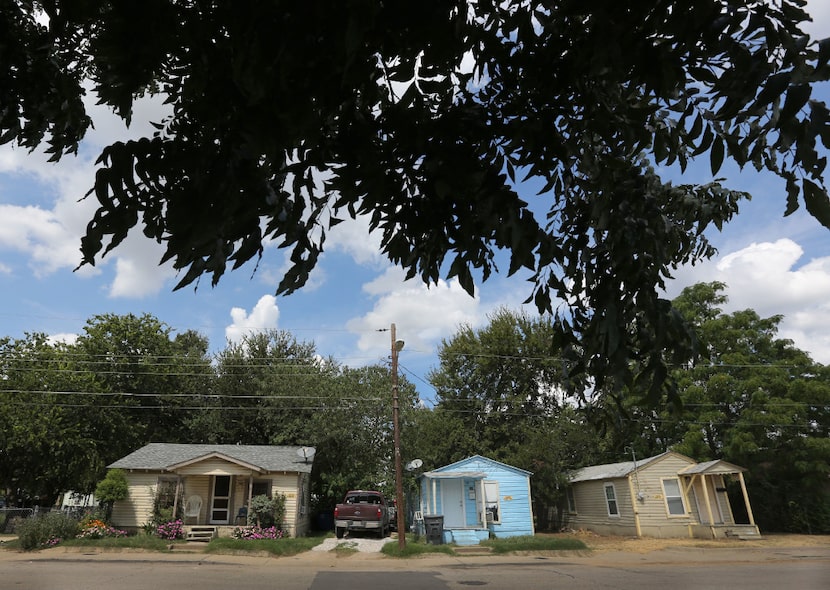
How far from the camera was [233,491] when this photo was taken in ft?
71.0

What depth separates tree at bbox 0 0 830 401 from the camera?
1.48 metres

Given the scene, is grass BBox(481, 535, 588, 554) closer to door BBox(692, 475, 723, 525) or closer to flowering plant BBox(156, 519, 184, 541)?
door BBox(692, 475, 723, 525)

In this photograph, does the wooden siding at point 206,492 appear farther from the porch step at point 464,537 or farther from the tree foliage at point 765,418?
the tree foliage at point 765,418

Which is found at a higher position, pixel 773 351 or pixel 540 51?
pixel 773 351

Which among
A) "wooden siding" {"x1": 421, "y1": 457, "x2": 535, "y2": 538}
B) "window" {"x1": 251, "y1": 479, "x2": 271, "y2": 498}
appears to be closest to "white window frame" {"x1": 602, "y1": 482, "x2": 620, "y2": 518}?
"wooden siding" {"x1": 421, "y1": 457, "x2": 535, "y2": 538}

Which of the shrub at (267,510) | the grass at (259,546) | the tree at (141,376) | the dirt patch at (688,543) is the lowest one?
the dirt patch at (688,543)

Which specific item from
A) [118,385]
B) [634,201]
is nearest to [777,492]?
[634,201]

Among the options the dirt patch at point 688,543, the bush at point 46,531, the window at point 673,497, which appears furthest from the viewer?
the window at point 673,497

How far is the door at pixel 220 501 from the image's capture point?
21.3 m

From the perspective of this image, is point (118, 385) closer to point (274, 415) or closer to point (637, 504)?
point (274, 415)

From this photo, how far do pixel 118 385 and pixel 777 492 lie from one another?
34461 millimetres

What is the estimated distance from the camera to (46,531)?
16.8m

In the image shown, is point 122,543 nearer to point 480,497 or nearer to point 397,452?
point 397,452

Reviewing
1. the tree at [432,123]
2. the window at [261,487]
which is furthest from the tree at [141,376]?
the tree at [432,123]
